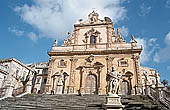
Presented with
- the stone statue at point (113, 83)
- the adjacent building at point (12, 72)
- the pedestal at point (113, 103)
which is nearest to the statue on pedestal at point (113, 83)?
the stone statue at point (113, 83)

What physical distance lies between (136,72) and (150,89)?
200 inches

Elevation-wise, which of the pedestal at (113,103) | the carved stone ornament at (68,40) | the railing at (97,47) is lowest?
the pedestal at (113,103)

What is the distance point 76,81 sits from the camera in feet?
69.1

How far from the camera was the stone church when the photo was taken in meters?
20.1

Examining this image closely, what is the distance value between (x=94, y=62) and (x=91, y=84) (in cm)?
316

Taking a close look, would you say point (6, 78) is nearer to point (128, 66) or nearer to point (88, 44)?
point (88, 44)

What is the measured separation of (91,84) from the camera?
2089 centimetres

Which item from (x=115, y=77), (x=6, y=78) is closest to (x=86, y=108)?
(x=115, y=77)

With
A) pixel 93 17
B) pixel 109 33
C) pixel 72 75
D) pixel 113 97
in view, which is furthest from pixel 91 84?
pixel 113 97

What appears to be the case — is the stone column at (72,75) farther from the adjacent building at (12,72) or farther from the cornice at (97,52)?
the adjacent building at (12,72)

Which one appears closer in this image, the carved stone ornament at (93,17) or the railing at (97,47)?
the railing at (97,47)

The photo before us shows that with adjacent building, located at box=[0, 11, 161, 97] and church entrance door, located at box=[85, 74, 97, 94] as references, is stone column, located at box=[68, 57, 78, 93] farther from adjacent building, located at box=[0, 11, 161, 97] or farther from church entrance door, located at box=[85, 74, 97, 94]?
church entrance door, located at box=[85, 74, 97, 94]

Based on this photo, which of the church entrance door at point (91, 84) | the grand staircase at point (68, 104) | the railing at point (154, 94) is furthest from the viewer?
the church entrance door at point (91, 84)

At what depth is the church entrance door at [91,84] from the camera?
20.3 m
